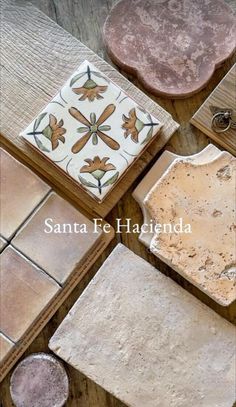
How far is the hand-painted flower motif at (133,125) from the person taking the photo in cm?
151

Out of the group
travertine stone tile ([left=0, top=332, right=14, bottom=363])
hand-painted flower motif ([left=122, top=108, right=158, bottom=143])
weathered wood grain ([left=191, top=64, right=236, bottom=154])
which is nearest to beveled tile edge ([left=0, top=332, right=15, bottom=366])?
travertine stone tile ([left=0, top=332, right=14, bottom=363])

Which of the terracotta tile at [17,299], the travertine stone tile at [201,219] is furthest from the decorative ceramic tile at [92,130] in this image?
the terracotta tile at [17,299]

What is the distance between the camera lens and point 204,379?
1.51 metres

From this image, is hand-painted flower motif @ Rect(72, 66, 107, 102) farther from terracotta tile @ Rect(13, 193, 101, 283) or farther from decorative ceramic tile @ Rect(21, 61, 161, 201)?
terracotta tile @ Rect(13, 193, 101, 283)

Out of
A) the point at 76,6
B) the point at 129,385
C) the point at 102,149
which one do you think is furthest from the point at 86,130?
the point at 129,385

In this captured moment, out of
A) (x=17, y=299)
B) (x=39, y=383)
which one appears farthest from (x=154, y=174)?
(x=39, y=383)

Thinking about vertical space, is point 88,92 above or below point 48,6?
below

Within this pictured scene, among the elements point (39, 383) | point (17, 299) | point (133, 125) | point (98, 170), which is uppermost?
point (133, 125)

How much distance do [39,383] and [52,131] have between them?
55cm

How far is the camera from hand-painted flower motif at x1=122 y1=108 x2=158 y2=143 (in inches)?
59.6

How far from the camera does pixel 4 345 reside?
4.88ft

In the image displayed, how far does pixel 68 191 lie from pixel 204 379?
0.51 m

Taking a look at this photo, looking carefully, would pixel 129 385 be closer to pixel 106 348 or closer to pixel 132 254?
pixel 106 348

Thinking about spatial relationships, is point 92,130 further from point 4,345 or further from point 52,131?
point 4,345
